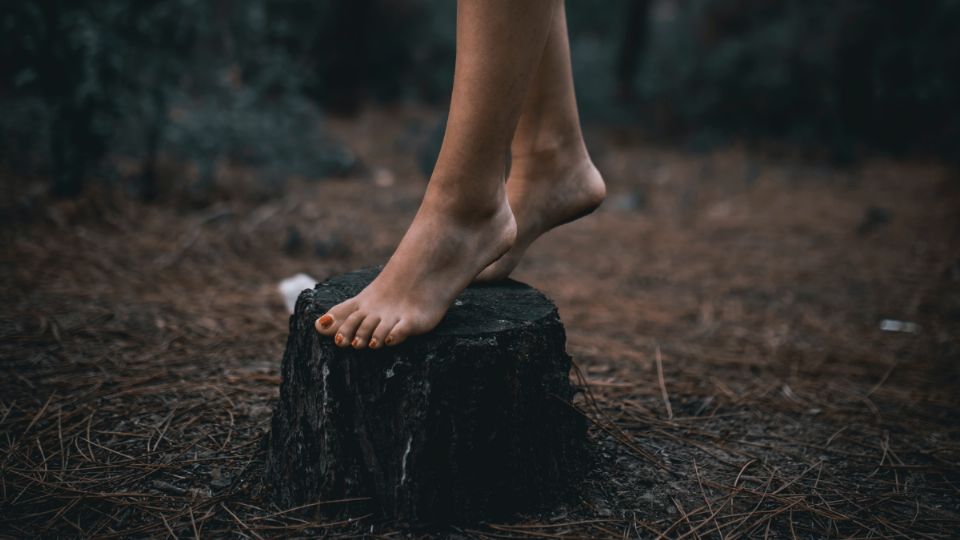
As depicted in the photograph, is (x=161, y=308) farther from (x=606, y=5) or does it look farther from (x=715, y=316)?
(x=606, y=5)

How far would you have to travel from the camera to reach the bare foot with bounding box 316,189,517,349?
1099mm

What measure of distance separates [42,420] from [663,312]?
187 centimetres

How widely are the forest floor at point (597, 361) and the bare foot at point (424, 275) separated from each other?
1.02ft

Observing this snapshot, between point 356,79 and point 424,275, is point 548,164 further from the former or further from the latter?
point 356,79

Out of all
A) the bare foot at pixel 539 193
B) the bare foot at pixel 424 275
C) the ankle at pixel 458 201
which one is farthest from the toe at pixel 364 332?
the bare foot at pixel 539 193

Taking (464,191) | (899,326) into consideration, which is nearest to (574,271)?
(899,326)

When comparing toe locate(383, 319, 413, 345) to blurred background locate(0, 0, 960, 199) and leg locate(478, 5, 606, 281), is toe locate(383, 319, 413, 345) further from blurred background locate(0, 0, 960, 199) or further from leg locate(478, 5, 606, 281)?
blurred background locate(0, 0, 960, 199)

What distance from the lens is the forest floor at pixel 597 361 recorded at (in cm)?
119

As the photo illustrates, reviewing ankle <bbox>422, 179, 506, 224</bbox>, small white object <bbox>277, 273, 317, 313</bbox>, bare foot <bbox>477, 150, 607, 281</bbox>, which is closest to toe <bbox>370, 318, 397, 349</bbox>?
ankle <bbox>422, 179, 506, 224</bbox>

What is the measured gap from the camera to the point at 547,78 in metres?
1.38

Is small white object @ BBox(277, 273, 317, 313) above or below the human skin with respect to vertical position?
below

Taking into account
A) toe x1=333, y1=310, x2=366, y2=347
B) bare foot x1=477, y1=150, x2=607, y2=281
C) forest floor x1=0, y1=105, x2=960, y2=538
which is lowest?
forest floor x1=0, y1=105, x2=960, y2=538

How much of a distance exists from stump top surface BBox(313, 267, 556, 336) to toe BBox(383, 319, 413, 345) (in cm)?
5

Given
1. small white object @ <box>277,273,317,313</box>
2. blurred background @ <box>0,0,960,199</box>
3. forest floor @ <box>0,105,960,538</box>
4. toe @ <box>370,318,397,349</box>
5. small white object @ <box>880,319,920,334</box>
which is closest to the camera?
toe @ <box>370,318,397,349</box>
